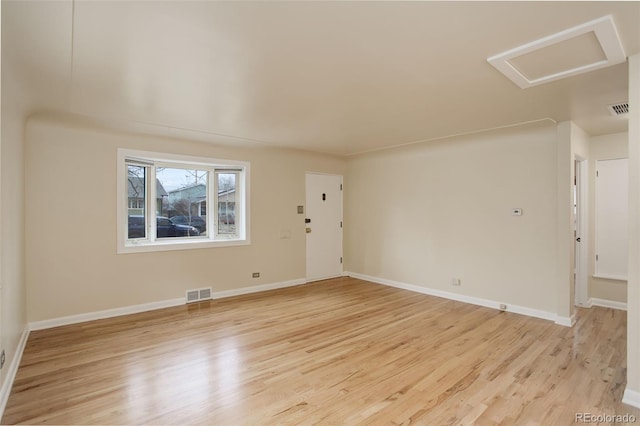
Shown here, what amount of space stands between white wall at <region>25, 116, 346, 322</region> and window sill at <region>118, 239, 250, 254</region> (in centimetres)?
7

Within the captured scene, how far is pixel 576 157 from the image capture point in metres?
4.09

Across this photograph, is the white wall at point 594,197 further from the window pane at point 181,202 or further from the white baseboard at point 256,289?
the window pane at point 181,202

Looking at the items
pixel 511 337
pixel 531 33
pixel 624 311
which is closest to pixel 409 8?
pixel 531 33

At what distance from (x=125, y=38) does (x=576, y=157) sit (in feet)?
16.3

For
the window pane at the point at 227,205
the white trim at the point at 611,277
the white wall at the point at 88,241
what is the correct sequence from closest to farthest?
1. the white wall at the point at 88,241
2. the white trim at the point at 611,277
3. the window pane at the point at 227,205

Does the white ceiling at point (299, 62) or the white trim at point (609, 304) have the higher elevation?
the white ceiling at point (299, 62)

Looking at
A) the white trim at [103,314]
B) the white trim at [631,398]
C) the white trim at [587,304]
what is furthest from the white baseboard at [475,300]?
the white trim at [103,314]

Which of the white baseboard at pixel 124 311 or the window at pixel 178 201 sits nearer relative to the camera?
the white baseboard at pixel 124 311

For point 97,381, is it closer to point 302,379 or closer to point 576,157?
point 302,379

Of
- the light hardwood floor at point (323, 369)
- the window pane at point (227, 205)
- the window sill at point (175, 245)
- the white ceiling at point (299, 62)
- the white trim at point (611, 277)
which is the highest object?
the white ceiling at point (299, 62)

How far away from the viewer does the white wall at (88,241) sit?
3.64 meters

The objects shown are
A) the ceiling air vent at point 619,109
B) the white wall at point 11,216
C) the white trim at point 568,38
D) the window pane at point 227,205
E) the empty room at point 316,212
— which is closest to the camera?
the white trim at point 568,38

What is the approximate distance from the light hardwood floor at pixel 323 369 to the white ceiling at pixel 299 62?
2.40m

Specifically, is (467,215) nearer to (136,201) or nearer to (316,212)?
(316,212)
